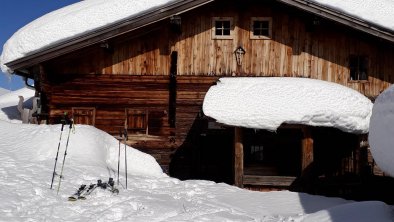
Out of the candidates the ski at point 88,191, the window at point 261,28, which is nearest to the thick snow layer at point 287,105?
the window at point 261,28

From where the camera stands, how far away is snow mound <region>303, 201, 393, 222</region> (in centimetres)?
630

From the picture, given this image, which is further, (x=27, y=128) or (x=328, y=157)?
(x=328, y=157)

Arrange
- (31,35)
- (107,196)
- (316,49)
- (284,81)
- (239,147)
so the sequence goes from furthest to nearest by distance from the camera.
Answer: (31,35) < (316,49) < (284,81) < (239,147) < (107,196)

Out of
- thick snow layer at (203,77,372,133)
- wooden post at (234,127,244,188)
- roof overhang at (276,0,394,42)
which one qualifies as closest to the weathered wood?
wooden post at (234,127,244,188)

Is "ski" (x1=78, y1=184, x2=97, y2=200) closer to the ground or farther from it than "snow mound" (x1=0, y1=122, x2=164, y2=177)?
closer to the ground

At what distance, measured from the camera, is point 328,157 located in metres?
14.4

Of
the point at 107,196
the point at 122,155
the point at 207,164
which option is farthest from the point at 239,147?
the point at 107,196

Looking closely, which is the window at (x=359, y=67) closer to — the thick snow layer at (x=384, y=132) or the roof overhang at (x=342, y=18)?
the roof overhang at (x=342, y=18)

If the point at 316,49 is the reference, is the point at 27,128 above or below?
below

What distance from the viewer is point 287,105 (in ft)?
38.6

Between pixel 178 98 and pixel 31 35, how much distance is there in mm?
7588

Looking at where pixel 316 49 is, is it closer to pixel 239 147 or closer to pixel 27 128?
pixel 239 147

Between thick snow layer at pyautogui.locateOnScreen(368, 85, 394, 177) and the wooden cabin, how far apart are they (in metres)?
7.08

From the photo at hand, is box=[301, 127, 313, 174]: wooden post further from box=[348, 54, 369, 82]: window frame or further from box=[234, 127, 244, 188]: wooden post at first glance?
box=[348, 54, 369, 82]: window frame
